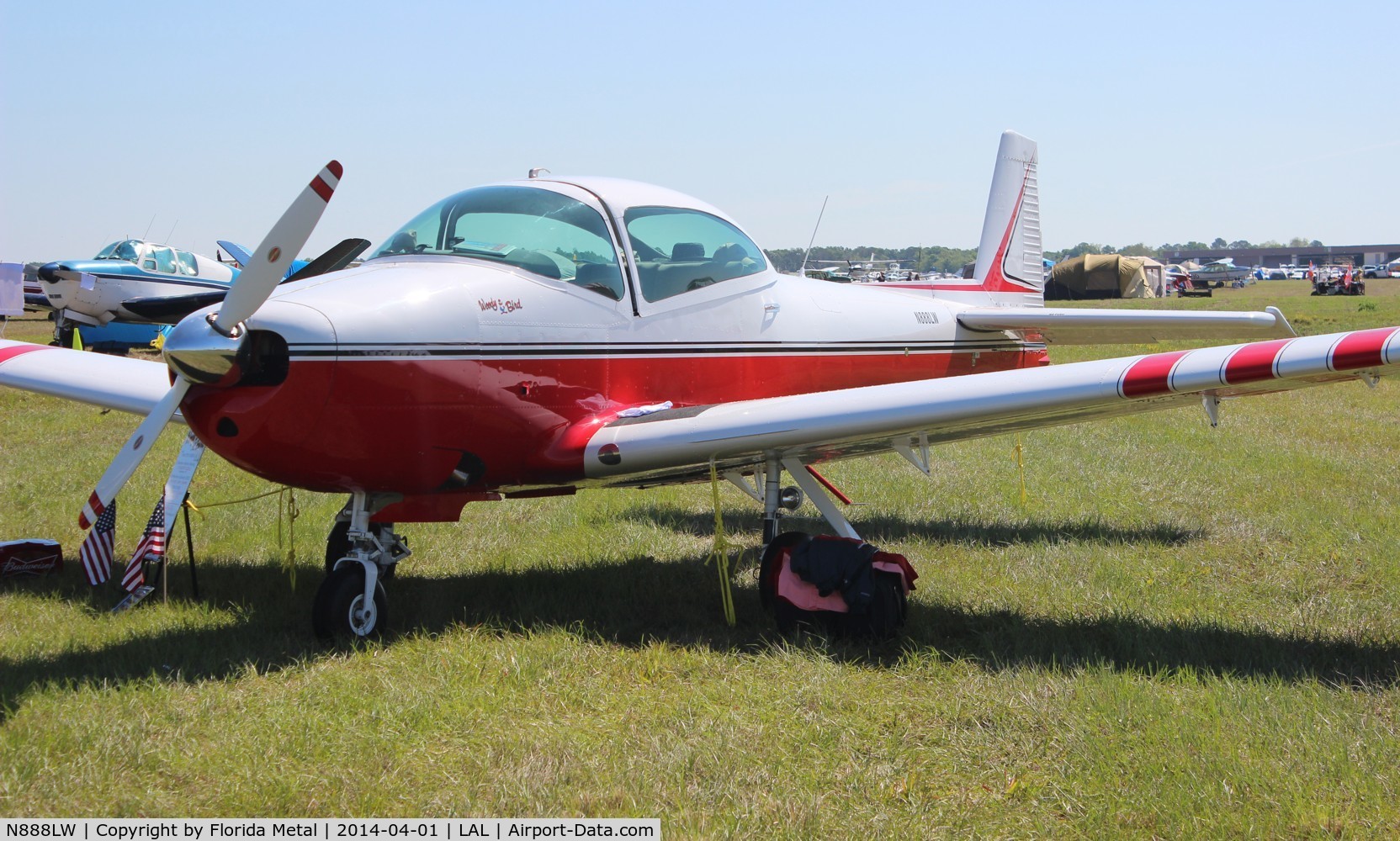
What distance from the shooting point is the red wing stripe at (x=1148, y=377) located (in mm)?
4707

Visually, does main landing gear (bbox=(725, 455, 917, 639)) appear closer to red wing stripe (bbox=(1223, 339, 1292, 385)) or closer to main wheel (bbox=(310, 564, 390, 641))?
red wing stripe (bbox=(1223, 339, 1292, 385))

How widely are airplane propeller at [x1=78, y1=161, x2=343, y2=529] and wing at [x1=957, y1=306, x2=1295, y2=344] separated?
5.15 m

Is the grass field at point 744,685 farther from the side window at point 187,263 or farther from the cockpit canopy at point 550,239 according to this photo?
the side window at point 187,263

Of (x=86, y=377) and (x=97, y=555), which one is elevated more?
(x=86, y=377)

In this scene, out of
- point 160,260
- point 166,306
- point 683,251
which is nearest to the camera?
point 683,251

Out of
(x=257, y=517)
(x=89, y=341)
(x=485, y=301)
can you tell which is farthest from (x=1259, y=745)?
(x=89, y=341)

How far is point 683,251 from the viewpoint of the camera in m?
6.25

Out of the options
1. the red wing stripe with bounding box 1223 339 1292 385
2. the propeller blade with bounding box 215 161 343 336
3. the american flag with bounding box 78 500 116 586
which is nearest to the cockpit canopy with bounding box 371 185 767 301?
the propeller blade with bounding box 215 161 343 336

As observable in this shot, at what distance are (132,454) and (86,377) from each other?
10.0 ft

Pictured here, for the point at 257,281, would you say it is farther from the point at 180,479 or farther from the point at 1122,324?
the point at 1122,324

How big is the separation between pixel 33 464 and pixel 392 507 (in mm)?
7213

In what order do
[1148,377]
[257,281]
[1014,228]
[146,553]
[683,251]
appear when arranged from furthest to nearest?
[1014,228], [683,251], [146,553], [1148,377], [257,281]

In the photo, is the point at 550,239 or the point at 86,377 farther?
the point at 86,377

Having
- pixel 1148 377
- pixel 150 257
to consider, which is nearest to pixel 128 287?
pixel 150 257
